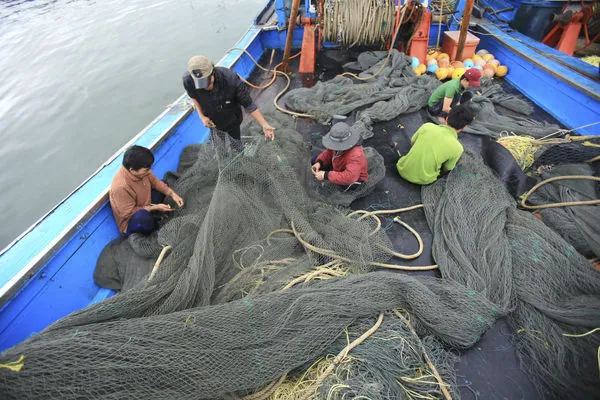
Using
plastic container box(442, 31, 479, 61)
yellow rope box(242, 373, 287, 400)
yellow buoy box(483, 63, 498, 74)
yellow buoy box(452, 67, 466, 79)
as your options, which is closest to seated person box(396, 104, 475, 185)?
yellow rope box(242, 373, 287, 400)

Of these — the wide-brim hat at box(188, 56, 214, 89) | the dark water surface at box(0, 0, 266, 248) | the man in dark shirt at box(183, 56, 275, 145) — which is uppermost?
the wide-brim hat at box(188, 56, 214, 89)

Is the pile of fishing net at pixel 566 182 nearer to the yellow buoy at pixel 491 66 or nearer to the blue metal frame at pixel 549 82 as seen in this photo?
the blue metal frame at pixel 549 82

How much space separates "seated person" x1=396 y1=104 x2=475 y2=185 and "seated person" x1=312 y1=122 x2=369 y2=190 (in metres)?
0.67

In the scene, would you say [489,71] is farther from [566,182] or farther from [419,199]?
[419,199]

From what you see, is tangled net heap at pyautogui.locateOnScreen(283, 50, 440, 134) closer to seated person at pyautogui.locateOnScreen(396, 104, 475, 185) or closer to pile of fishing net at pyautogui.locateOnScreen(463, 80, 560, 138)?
pile of fishing net at pyautogui.locateOnScreen(463, 80, 560, 138)

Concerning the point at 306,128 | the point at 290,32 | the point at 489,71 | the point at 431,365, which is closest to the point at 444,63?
the point at 489,71

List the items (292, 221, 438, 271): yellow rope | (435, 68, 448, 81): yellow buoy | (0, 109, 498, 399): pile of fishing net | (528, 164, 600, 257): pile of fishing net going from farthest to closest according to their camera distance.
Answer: (435, 68, 448, 81): yellow buoy → (528, 164, 600, 257): pile of fishing net → (292, 221, 438, 271): yellow rope → (0, 109, 498, 399): pile of fishing net

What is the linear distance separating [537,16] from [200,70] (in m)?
8.43

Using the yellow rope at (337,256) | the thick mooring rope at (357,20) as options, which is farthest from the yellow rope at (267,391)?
the thick mooring rope at (357,20)

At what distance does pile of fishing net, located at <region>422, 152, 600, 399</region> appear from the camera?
2.05 meters

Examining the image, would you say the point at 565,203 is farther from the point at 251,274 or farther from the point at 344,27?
the point at 344,27

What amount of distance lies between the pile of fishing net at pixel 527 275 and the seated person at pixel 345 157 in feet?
3.07

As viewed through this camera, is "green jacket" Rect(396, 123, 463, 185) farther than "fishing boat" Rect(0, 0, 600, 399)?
Yes

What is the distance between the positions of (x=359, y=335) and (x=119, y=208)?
249cm
